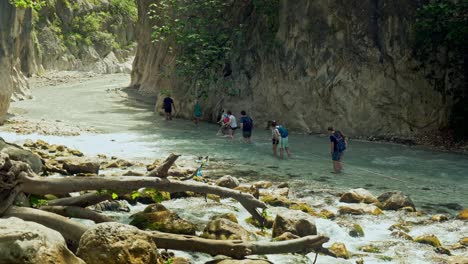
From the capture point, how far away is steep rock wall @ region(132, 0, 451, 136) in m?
26.2

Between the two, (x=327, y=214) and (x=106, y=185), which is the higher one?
(x=106, y=185)

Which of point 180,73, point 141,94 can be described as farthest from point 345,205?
point 141,94

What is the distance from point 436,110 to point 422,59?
2.48 metres

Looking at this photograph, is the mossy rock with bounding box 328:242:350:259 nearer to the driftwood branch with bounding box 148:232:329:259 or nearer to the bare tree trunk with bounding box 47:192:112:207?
the driftwood branch with bounding box 148:232:329:259

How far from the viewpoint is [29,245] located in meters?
6.04

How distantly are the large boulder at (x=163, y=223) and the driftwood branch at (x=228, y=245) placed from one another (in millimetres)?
1223

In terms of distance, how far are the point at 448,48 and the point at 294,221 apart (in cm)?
1777

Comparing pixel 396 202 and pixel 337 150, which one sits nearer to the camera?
pixel 396 202

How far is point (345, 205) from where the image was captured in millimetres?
13922

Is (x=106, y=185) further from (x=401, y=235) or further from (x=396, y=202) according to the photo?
→ (x=396, y=202)

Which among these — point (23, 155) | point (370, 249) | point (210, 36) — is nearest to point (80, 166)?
point (23, 155)

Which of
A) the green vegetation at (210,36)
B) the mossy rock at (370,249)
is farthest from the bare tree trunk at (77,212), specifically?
the green vegetation at (210,36)

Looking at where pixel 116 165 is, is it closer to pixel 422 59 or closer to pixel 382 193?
pixel 382 193

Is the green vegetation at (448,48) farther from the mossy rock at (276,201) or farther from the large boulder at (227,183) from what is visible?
the mossy rock at (276,201)
